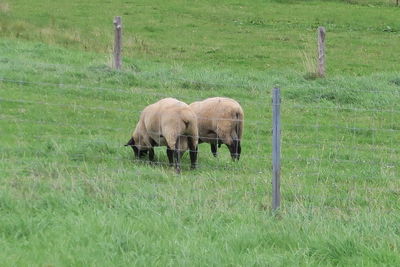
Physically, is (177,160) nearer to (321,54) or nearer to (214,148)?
(214,148)

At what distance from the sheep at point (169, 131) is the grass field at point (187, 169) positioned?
0.25 metres

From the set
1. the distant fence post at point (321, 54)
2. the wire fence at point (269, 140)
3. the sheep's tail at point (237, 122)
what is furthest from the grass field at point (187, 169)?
the distant fence post at point (321, 54)

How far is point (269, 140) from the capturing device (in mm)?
12680

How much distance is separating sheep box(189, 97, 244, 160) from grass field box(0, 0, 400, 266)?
0.93 feet

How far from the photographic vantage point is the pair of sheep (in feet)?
33.2

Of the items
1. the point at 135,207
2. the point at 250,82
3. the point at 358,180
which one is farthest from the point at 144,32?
the point at 135,207

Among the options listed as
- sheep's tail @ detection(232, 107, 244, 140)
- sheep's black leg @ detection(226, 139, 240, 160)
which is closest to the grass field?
sheep's black leg @ detection(226, 139, 240, 160)

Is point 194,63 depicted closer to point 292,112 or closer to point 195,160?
point 292,112

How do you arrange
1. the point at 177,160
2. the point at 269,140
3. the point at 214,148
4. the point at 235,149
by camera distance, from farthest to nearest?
the point at 269,140 → the point at 214,148 → the point at 235,149 → the point at 177,160

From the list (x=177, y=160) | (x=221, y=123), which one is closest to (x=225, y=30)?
(x=221, y=123)

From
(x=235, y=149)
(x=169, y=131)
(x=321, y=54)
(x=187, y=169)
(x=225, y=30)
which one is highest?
(x=225, y=30)

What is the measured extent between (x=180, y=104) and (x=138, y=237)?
157 inches

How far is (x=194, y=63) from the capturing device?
2323cm

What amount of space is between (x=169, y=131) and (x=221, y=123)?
150cm
